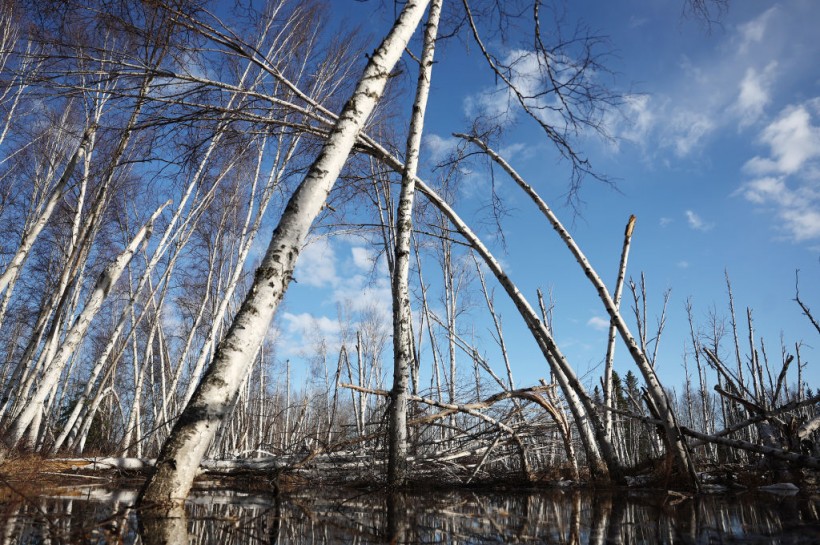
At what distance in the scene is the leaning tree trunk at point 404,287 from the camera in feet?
11.1

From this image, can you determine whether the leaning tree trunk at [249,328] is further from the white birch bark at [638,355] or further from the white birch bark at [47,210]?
the white birch bark at [47,210]

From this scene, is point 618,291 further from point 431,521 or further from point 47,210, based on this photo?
point 47,210

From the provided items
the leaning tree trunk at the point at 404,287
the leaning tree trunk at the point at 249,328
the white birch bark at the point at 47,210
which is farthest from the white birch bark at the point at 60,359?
the leaning tree trunk at the point at 404,287

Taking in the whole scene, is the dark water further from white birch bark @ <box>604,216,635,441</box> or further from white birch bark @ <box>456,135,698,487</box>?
white birch bark @ <box>604,216,635,441</box>

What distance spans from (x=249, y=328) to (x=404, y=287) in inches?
62.8

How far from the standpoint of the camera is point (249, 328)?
2.41 meters

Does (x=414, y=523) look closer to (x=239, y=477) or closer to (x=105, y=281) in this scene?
(x=239, y=477)

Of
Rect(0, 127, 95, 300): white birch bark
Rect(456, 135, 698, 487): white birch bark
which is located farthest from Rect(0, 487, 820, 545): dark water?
Rect(0, 127, 95, 300): white birch bark

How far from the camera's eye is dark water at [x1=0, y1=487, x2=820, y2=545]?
1531 mm

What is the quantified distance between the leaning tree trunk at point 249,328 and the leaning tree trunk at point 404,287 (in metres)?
0.94

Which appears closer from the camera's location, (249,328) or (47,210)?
(249,328)

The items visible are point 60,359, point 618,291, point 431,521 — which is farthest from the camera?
point 60,359

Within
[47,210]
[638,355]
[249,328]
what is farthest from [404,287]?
[47,210]

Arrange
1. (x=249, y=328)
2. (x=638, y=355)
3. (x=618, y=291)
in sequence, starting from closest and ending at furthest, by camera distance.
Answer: (x=249, y=328), (x=638, y=355), (x=618, y=291)
